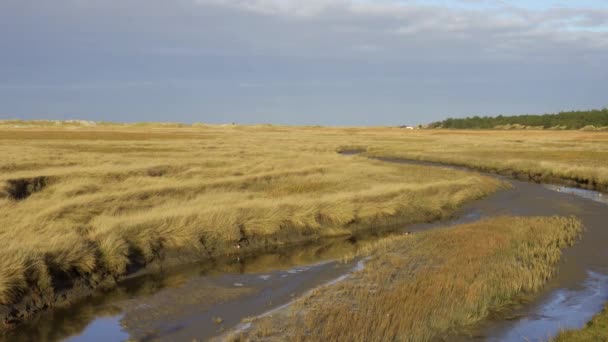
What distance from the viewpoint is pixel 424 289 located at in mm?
12281

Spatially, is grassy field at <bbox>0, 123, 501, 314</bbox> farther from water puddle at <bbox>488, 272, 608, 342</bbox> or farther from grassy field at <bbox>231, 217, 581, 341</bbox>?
water puddle at <bbox>488, 272, 608, 342</bbox>

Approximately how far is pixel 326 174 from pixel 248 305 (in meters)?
21.1

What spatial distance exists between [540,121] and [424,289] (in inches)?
5905

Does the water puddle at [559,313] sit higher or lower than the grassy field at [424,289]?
lower

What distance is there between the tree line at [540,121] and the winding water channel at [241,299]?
124m

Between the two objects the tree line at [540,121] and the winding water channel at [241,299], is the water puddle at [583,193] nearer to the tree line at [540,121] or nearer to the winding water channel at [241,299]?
the winding water channel at [241,299]

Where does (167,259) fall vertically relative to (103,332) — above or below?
above

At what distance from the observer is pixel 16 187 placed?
23.7m

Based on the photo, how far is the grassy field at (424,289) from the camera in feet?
33.3

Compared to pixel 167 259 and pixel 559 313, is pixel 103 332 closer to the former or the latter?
pixel 167 259

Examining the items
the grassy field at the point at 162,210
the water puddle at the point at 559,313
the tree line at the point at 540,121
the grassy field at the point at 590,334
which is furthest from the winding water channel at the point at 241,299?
the tree line at the point at 540,121

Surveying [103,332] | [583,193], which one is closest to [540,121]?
[583,193]

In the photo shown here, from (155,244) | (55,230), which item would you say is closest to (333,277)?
(155,244)

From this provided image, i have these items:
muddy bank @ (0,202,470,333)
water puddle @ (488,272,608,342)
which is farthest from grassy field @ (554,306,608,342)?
muddy bank @ (0,202,470,333)
